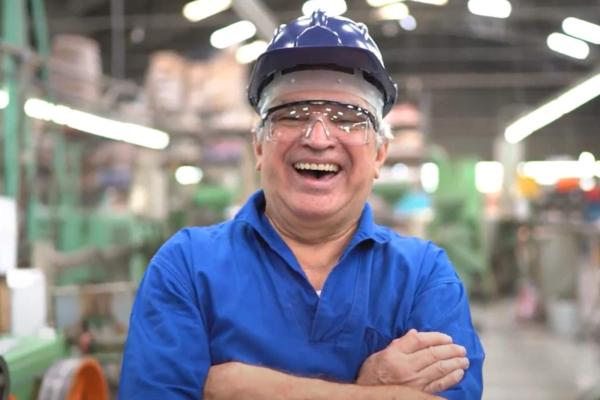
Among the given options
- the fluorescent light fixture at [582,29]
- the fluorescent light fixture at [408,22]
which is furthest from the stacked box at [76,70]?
the fluorescent light fixture at [582,29]

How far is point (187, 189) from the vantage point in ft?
22.0

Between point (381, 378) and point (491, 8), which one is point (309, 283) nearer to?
point (381, 378)

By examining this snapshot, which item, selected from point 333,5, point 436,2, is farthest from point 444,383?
point 333,5

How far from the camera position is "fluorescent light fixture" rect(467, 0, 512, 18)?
35.8 ft

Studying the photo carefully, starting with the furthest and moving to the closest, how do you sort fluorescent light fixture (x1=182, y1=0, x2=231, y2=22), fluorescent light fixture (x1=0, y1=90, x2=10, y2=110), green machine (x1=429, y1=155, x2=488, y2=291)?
fluorescent light fixture (x1=182, y1=0, x2=231, y2=22), green machine (x1=429, y1=155, x2=488, y2=291), fluorescent light fixture (x1=0, y1=90, x2=10, y2=110)

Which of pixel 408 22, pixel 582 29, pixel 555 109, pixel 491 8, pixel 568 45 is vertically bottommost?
pixel 555 109

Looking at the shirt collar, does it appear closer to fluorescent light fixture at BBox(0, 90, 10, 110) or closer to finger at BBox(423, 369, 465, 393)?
finger at BBox(423, 369, 465, 393)

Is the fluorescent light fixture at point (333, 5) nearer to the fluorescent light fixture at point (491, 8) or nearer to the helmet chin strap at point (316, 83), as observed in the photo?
the fluorescent light fixture at point (491, 8)

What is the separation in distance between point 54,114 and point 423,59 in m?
14.4

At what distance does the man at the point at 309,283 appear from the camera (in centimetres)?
147

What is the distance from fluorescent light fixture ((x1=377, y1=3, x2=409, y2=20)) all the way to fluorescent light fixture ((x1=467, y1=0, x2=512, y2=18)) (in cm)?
107

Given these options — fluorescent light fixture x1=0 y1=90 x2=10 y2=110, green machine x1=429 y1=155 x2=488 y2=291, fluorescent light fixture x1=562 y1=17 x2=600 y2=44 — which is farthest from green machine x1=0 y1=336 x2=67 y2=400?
fluorescent light fixture x1=562 y1=17 x2=600 y2=44

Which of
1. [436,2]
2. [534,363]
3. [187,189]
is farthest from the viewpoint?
[436,2]

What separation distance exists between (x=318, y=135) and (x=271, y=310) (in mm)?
402
